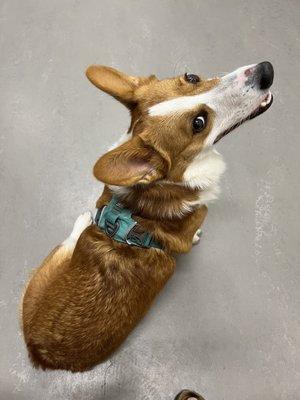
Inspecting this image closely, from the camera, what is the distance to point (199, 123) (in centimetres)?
196

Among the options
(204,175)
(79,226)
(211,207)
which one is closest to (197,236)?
(211,207)

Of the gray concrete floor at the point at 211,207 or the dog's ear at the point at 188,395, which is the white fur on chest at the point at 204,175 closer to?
the gray concrete floor at the point at 211,207

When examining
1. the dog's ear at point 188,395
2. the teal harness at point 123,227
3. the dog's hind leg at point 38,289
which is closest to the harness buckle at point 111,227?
the teal harness at point 123,227

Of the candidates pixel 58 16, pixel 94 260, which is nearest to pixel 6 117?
pixel 58 16

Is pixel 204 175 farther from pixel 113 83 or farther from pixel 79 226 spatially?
pixel 79 226

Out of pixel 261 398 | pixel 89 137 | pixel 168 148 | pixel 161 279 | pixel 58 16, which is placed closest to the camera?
pixel 168 148

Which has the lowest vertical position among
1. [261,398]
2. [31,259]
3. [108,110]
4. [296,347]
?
[261,398]

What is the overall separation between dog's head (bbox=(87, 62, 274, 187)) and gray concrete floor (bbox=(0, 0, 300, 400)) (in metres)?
0.85

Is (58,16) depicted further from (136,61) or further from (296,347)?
(296,347)

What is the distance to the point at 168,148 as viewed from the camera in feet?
6.35

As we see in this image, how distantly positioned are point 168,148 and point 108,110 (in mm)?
1231

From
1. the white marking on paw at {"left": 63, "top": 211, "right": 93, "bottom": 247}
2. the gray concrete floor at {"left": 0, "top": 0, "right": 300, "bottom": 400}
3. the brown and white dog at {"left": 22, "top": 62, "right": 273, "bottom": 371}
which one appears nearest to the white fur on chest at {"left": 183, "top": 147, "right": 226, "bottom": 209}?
the brown and white dog at {"left": 22, "top": 62, "right": 273, "bottom": 371}

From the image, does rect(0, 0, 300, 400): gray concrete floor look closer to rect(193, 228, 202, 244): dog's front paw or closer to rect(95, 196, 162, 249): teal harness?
rect(193, 228, 202, 244): dog's front paw

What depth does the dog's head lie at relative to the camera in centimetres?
188
